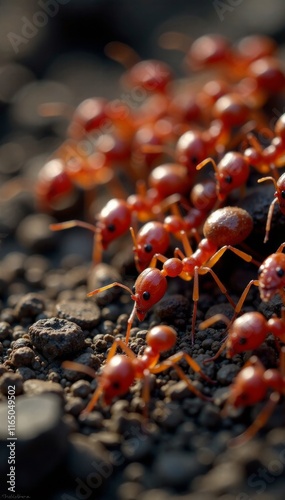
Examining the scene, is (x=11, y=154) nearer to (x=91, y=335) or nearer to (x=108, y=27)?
(x=108, y=27)

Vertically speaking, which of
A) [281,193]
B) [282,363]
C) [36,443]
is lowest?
[282,363]

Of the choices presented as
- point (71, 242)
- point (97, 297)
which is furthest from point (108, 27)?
point (97, 297)

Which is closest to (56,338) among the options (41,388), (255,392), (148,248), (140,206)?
(41,388)

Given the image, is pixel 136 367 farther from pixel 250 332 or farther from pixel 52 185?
pixel 52 185

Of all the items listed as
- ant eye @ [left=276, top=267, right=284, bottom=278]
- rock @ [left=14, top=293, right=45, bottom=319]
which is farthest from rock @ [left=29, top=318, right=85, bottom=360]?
ant eye @ [left=276, top=267, right=284, bottom=278]

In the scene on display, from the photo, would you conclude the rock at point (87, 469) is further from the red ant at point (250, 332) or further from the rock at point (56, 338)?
the red ant at point (250, 332)

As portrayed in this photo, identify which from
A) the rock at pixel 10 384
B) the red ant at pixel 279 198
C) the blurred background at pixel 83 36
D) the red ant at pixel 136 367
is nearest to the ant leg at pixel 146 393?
the red ant at pixel 136 367

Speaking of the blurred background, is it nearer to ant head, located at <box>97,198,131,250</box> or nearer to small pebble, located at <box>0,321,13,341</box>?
ant head, located at <box>97,198,131,250</box>
